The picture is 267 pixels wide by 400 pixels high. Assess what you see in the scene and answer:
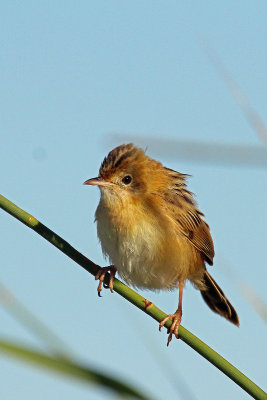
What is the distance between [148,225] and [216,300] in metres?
1.47

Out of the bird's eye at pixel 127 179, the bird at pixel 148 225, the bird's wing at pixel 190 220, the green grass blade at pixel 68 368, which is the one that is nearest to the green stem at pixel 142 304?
the green grass blade at pixel 68 368

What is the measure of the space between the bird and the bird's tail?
10.2 inches

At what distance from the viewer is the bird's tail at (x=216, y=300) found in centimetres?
494

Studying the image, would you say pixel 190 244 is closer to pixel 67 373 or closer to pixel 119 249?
pixel 119 249

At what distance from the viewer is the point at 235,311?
4.91m

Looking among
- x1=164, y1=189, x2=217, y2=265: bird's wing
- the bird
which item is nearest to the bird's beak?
the bird

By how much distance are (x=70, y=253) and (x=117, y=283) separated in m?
0.25

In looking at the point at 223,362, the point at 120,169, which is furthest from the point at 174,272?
the point at 223,362

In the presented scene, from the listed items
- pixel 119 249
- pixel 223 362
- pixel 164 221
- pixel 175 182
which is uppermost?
pixel 175 182

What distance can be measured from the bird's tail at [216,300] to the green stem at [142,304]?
8.00 ft

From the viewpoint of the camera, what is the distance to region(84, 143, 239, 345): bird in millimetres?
3926

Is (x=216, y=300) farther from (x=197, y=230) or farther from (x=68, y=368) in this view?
(x=68, y=368)

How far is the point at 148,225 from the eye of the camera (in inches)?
156

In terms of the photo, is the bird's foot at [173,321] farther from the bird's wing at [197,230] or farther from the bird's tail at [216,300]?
the bird's tail at [216,300]
